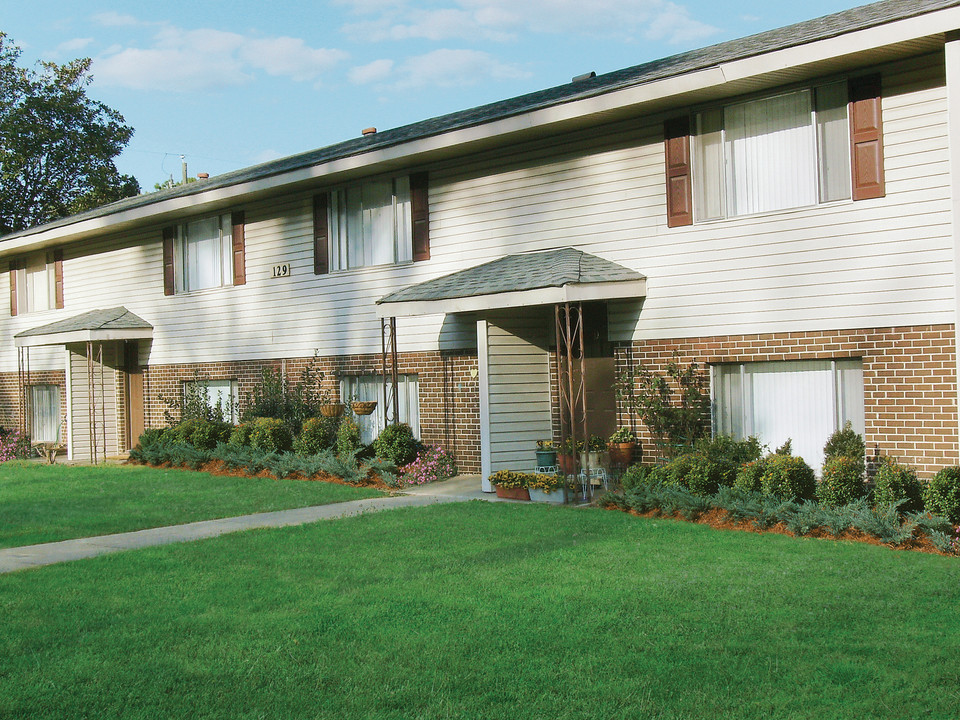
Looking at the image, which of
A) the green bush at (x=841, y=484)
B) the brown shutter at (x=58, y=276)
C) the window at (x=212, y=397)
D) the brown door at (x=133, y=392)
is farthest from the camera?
the brown shutter at (x=58, y=276)

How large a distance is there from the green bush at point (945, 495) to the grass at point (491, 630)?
2.72 feet

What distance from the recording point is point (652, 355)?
1307 cm

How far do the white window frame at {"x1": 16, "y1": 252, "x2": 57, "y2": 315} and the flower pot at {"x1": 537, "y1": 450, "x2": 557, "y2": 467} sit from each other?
15571 mm

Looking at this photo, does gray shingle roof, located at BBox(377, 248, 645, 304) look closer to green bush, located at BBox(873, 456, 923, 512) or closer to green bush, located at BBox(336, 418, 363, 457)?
green bush, located at BBox(336, 418, 363, 457)

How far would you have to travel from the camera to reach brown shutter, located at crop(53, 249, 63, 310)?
23781 mm

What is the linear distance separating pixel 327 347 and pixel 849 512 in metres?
10.6

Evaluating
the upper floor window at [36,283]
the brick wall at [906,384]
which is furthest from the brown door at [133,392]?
the brick wall at [906,384]

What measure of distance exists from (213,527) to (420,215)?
6965 millimetres

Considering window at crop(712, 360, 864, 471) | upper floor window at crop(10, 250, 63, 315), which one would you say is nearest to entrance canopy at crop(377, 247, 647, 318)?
window at crop(712, 360, 864, 471)

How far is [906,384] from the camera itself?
35.7ft

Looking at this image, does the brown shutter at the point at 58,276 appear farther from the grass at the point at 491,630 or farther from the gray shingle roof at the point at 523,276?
the grass at the point at 491,630

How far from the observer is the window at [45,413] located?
23973mm

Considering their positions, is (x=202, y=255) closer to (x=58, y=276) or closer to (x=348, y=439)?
(x=58, y=276)

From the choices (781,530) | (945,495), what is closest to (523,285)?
(781,530)
